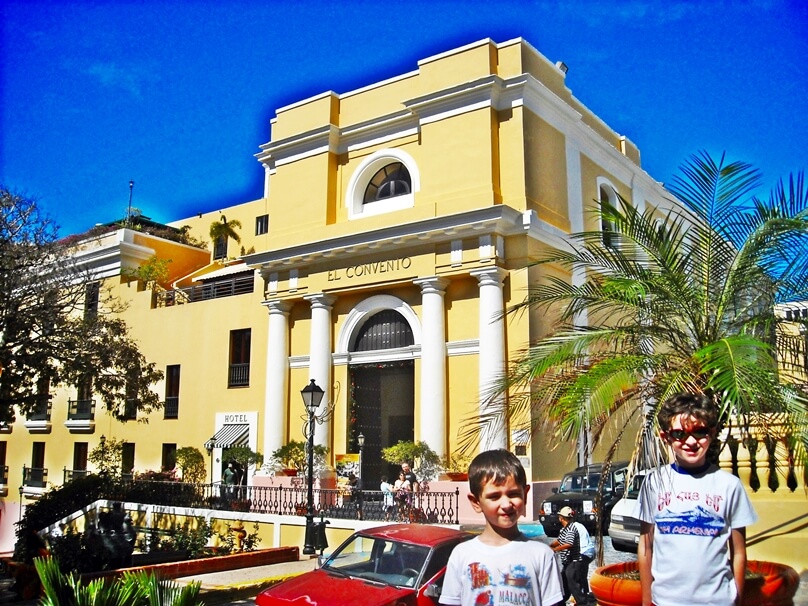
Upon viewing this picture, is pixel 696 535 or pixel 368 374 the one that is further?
pixel 368 374

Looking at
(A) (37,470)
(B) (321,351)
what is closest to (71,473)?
(A) (37,470)

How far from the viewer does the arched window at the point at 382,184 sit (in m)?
23.1

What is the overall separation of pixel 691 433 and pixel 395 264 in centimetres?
1809

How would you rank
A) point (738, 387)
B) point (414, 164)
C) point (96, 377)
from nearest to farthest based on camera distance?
point (738, 387) → point (96, 377) → point (414, 164)

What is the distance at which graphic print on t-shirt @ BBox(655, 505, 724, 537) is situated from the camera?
390 centimetres

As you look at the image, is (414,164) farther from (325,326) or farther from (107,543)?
(107,543)

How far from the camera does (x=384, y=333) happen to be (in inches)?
901

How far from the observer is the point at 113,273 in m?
32.4

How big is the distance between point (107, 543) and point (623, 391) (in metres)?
10.1

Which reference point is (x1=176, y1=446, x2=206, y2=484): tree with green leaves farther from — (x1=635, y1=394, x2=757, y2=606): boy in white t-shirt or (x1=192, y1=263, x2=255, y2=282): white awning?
(x1=635, y1=394, x2=757, y2=606): boy in white t-shirt

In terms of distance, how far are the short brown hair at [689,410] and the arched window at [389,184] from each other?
1957 centimetres

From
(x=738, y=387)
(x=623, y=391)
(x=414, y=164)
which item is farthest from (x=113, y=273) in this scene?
(x=738, y=387)

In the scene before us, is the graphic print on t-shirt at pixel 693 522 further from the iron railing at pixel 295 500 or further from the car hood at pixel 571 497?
the iron railing at pixel 295 500

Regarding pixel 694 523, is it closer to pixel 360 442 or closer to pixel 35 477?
pixel 360 442
